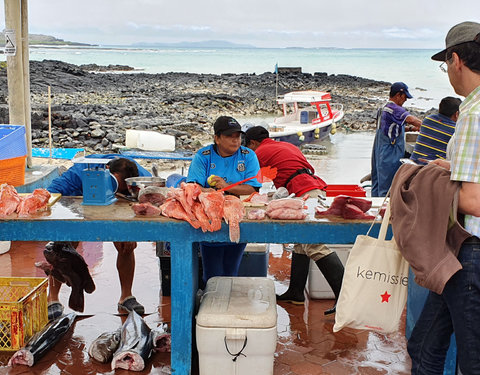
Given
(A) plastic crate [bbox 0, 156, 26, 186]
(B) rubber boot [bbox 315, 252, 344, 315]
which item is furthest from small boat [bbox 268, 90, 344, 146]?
(A) plastic crate [bbox 0, 156, 26, 186]

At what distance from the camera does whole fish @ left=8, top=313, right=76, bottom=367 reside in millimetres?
3949

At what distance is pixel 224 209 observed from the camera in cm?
360

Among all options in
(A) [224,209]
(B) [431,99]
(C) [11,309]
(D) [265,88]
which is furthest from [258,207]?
(B) [431,99]

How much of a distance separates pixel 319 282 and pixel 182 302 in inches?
71.2

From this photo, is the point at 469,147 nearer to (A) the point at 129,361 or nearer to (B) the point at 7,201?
(A) the point at 129,361

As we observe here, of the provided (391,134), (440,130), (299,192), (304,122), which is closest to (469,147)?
(299,192)

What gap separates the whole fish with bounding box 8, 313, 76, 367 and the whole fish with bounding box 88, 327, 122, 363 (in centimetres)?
30

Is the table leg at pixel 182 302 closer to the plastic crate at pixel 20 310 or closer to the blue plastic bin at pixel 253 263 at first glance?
the plastic crate at pixel 20 310

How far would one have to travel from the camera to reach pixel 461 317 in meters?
2.43

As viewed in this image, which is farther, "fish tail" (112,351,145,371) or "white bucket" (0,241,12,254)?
"white bucket" (0,241,12,254)

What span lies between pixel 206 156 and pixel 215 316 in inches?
56.8

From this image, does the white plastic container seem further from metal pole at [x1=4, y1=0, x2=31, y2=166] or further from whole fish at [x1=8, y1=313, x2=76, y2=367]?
whole fish at [x1=8, y1=313, x2=76, y2=367]

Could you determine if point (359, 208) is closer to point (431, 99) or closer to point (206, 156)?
point (206, 156)

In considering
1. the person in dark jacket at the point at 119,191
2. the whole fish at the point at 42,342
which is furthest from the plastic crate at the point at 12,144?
the whole fish at the point at 42,342
